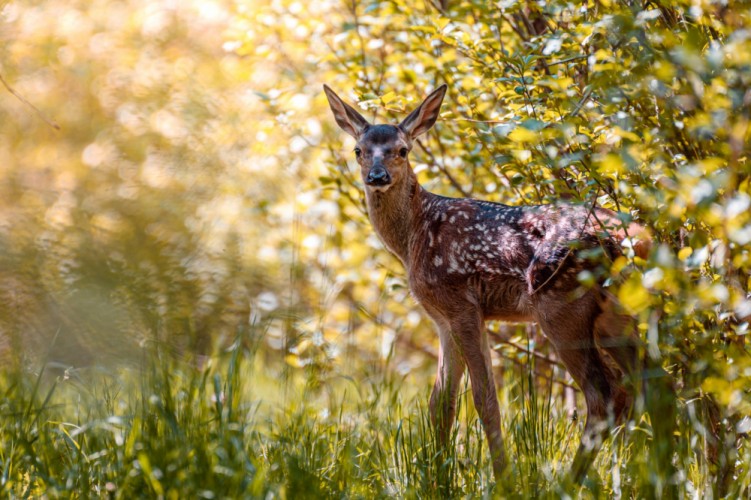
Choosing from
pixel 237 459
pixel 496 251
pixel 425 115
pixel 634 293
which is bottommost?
pixel 237 459

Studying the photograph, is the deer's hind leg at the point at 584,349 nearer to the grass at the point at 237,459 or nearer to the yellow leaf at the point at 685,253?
the grass at the point at 237,459

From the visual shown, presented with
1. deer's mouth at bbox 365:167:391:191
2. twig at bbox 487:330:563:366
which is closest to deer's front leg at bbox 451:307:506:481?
twig at bbox 487:330:563:366

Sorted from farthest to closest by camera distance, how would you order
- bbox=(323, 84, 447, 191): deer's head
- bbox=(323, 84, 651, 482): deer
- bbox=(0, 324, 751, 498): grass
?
1. bbox=(323, 84, 447, 191): deer's head
2. bbox=(323, 84, 651, 482): deer
3. bbox=(0, 324, 751, 498): grass

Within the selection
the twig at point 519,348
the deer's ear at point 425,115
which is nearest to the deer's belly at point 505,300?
the twig at point 519,348

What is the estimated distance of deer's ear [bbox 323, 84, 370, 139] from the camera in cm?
601

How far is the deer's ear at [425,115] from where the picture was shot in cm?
562

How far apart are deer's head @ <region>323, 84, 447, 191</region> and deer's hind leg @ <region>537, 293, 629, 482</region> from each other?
1353 millimetres

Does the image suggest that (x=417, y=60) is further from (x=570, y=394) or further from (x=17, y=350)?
(x=17, y=350)

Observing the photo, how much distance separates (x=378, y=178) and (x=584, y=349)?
1585 millimetres

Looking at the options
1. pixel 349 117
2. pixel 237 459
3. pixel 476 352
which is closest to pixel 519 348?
pixel 476 352

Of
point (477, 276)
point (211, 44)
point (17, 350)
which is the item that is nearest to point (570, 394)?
point (477, 276)

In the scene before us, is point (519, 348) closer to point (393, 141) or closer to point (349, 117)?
point (393, 141)

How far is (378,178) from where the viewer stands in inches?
213

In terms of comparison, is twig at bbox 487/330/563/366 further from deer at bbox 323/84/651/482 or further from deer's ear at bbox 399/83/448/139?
deer's ear at bbox 399/83/448/139
